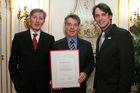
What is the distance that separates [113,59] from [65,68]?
61 centimetres

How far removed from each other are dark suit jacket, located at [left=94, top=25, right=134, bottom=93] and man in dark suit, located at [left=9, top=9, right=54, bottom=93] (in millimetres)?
743

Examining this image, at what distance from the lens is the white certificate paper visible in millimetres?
1945

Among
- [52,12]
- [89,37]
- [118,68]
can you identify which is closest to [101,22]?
[118,68]

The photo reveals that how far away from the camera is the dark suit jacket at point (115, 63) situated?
5.20ft

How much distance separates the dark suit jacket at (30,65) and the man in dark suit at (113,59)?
0.73 metres

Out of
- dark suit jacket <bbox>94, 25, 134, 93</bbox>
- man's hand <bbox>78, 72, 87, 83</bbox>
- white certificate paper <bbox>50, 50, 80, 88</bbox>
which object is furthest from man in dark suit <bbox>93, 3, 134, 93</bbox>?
white certificate paper <bbox>50, 50, 80, 88</bbox>

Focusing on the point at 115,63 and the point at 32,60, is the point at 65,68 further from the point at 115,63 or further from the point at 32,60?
the point at 115,63

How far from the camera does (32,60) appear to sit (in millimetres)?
2053

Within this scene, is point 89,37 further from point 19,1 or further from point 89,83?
point 19,1

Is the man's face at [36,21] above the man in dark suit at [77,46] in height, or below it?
above

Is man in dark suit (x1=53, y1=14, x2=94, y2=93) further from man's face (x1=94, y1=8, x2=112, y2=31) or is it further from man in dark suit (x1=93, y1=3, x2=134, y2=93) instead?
man's face (x1=94, y1=8, x2=112, y2=31)

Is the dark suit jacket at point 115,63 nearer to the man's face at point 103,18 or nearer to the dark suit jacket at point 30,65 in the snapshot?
the man's face at point 103,18

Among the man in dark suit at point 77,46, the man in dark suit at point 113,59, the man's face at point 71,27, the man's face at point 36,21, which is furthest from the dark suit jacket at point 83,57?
the man's face at point 36,21

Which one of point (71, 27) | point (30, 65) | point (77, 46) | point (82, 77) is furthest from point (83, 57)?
point (30, 65)
